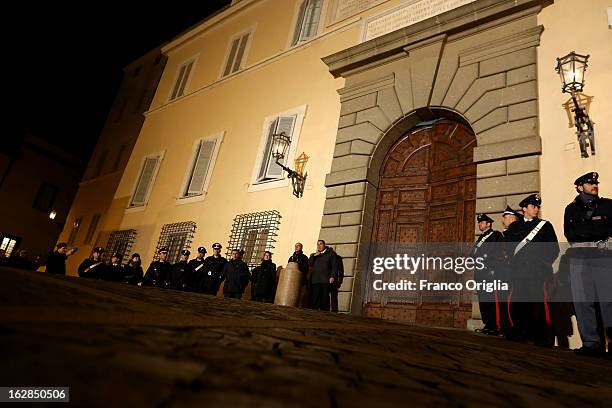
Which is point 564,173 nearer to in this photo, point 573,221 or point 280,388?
point 573,221

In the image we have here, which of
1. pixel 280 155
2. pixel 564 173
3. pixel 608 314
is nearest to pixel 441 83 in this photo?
pixel 564 173

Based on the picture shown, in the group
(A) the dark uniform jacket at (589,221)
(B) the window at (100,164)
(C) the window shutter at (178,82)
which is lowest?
(A) the dark uniform jacket at (589,221)

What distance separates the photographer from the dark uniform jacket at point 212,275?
873cm

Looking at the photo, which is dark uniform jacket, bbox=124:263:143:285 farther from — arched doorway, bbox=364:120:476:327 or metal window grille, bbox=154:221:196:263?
arched doorway, bbox=364:120:476:327

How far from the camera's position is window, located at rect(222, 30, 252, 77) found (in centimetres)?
1312

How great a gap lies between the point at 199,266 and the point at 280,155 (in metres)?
3.40

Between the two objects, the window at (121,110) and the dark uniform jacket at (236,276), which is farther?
the window at (121,110)

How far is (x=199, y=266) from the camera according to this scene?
929 cm

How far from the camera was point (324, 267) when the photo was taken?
23.6 ft

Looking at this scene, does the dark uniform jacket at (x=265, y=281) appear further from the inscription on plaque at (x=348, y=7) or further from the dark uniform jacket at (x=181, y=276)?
the inscription on plaque at (x=348, y=7)

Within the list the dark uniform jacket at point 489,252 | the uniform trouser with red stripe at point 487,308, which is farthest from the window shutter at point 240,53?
the uniform trouser with red stripe at point 487,308

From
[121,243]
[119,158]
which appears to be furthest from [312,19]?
[119,158]

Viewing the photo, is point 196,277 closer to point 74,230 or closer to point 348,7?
point 348,7

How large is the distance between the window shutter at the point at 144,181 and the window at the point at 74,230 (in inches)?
177
